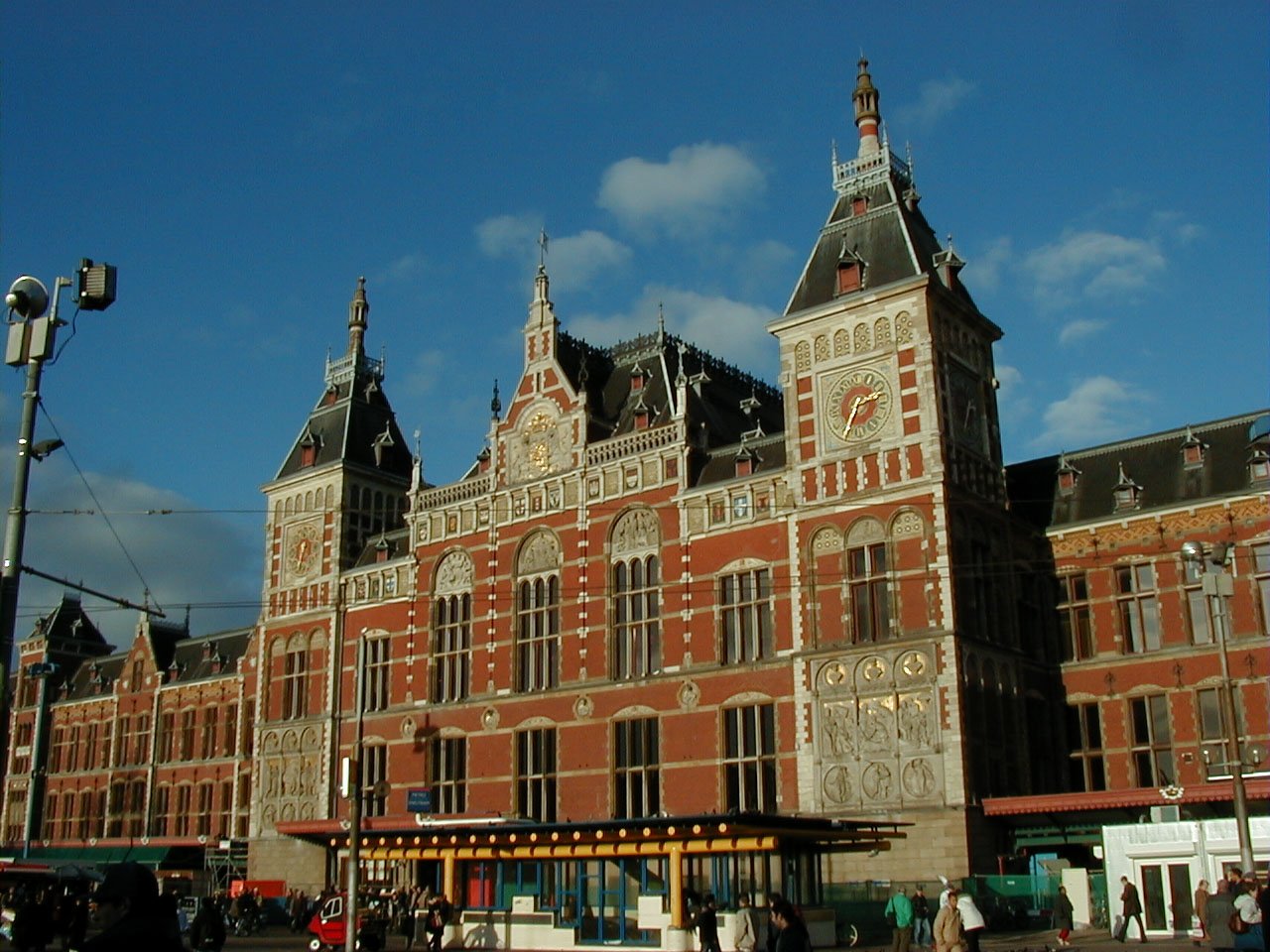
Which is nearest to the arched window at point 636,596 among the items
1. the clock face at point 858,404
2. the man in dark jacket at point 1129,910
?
the clock face at point 858,404

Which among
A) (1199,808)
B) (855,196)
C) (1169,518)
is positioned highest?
(855,196)

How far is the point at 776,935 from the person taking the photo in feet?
39.2

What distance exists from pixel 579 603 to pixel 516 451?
6.70 metres

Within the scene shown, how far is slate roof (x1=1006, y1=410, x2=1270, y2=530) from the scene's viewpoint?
37.6 m

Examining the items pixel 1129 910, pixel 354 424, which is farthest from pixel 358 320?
pixel 1129 910

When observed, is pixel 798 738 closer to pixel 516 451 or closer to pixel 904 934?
pixel 904 934

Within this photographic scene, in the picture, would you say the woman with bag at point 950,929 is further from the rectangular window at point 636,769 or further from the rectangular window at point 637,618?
the rectangular window at point 637,618

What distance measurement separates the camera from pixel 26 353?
13.4 meters

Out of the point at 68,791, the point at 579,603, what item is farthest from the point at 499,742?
the point at 68,791

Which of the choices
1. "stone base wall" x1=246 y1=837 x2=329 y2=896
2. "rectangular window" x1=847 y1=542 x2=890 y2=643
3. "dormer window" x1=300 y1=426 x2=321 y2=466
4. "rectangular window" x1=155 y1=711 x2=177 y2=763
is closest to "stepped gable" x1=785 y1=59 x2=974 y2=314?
"rectangular window" x1=847 y1=542 x2=890 y2=643

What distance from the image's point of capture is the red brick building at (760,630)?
112 feet

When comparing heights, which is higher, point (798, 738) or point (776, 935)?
point (798, 738)

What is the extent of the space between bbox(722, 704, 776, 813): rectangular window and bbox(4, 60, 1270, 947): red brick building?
0.30ft

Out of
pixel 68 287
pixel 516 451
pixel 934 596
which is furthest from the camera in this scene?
pixel 516 451
